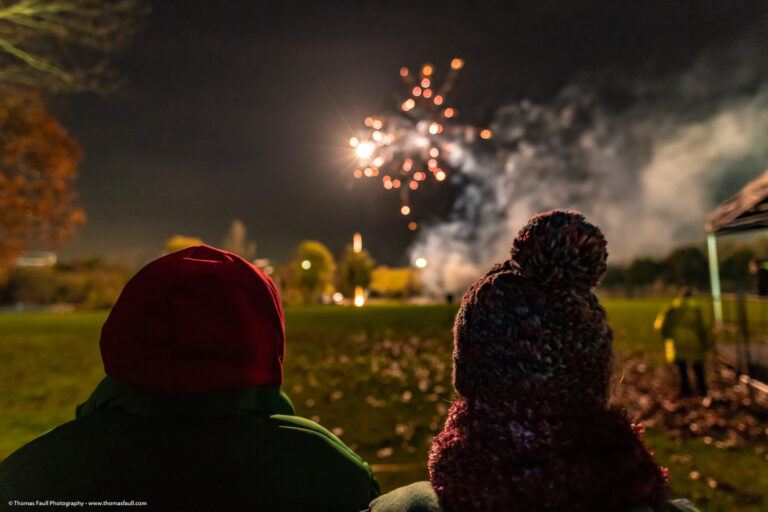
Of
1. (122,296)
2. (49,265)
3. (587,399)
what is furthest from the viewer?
(49,265)

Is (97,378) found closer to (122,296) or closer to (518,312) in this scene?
(122,296)

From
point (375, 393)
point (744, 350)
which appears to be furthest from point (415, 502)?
point (744, 350)

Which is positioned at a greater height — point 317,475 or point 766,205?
point 766,205

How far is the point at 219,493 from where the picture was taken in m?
1.30

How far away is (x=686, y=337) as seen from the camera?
8125mm

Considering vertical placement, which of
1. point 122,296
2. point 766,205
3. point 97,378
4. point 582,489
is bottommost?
point 97,378

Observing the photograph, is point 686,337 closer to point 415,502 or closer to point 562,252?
A: point 562,252

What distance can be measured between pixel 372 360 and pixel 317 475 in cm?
1238

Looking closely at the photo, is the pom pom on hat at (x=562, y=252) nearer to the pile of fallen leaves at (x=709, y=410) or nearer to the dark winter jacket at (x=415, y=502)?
the dark winter jacket at (x=415, y=502)

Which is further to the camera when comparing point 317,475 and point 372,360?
point 372,360

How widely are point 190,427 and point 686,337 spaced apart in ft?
30.0

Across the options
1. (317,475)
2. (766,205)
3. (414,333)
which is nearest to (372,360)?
(414,333)

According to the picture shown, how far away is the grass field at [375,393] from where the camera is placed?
509cm

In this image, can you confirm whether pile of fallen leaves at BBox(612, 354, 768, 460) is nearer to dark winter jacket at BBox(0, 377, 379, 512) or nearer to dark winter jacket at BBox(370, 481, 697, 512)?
dark winter jacket at BBox(370, 481, 697, 512)
